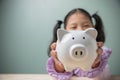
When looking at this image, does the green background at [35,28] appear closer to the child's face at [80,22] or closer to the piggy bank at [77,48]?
the child's face at [80,22]

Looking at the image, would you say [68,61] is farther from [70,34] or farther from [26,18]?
[26,18]

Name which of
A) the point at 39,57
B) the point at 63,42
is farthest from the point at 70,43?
the point at 39,57

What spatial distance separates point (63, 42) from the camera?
27 cm

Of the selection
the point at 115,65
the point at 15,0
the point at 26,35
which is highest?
the point at 15,0

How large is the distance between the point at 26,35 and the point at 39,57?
3.6 inches

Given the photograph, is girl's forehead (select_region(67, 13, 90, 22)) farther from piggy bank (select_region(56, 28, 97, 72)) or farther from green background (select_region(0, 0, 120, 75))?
green background (select_region(0, 0, 120, 75))

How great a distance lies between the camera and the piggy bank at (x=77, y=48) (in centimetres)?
26

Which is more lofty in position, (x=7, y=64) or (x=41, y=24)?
(x=41, y=24)

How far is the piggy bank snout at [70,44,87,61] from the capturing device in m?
0.26

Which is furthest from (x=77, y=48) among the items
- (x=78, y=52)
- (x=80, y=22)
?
(x=80, y=22)

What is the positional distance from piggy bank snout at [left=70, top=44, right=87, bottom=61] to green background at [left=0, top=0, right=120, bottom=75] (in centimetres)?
53

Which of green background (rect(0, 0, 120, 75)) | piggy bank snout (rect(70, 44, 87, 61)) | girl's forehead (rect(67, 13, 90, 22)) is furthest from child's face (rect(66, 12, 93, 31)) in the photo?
green background (rect(0, 0, 120, 75))

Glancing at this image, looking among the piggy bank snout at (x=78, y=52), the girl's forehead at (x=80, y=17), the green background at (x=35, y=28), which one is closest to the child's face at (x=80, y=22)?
the girl's forehead at (x=80, y=17)

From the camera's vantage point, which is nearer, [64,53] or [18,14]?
[64,53]
